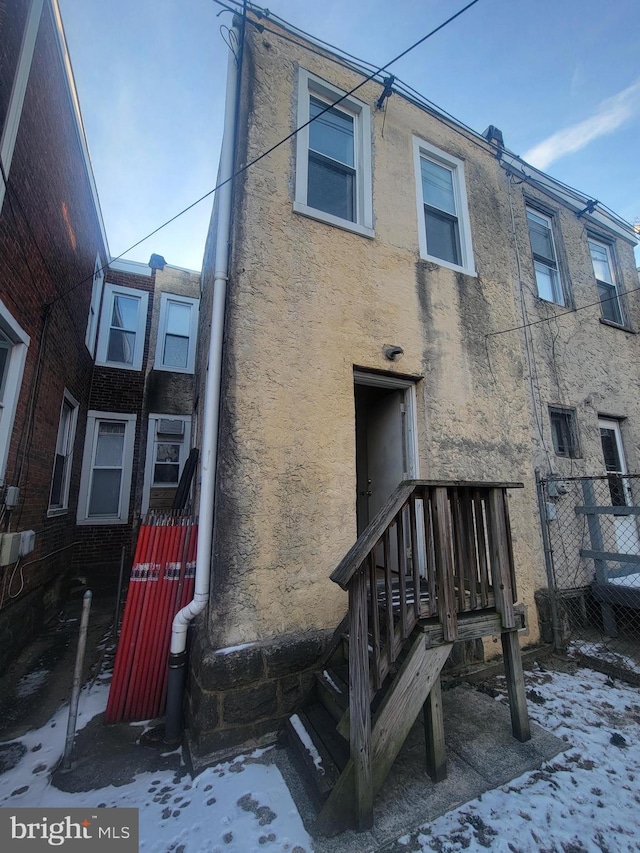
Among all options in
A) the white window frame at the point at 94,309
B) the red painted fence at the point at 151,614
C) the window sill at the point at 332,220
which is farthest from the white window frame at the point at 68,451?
the window sill at the point at 332,220

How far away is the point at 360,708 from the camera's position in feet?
6.63

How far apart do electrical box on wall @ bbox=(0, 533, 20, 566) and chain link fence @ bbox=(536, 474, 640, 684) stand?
5.87 m

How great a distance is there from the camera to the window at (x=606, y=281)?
655cm

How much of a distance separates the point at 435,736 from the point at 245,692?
1331mm

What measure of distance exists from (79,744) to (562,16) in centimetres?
781

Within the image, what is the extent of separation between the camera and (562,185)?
6340 mm

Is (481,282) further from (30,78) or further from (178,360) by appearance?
(178,360)

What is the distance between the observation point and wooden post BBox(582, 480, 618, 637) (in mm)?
4551

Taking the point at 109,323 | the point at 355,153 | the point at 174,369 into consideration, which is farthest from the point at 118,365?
the point at 355,153

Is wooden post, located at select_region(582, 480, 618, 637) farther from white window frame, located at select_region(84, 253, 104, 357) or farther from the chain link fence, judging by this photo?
white window frame, located at select_region(84, 253, 104, 357)

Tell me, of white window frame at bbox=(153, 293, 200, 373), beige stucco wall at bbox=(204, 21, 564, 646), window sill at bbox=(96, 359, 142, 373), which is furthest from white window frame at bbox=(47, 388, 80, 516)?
beige stucco wall at bbox=(204, 21, 564, 646)

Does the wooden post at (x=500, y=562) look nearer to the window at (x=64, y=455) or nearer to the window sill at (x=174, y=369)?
the window at (x=64, y=455)

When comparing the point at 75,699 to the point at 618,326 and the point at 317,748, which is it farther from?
the point at 618,326

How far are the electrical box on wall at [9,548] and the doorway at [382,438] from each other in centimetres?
393
